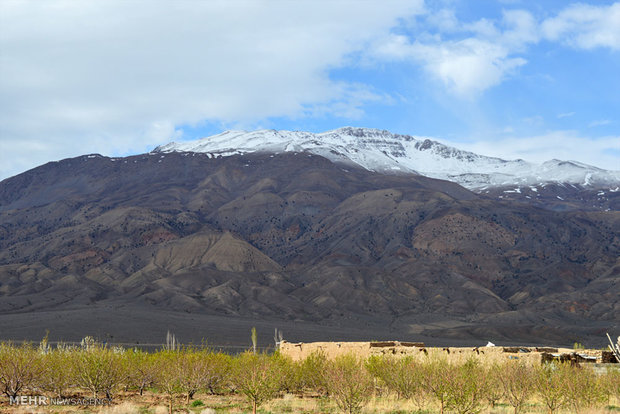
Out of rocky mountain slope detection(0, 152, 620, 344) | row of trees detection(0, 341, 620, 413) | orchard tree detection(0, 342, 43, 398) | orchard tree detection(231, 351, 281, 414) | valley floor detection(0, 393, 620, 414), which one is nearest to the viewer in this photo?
row of trees detection(0, 341, 620, 413)

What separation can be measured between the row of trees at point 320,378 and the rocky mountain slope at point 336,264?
202ft

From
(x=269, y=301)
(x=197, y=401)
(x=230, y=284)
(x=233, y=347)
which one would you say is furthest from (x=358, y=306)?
(x=197, y=401)

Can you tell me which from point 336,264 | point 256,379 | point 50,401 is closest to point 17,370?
point 50,401

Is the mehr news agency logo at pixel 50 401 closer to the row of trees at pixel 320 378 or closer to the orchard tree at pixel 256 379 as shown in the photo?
the row of trees at pixel 320 378

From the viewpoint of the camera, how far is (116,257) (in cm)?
15238

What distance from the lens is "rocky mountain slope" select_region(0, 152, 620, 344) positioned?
115 metres

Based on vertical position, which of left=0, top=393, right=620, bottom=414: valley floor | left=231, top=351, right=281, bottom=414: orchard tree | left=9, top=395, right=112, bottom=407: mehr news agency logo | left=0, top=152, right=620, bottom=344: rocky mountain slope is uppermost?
left=0, top=152, right=620, bottom=344: rocky mountain slope

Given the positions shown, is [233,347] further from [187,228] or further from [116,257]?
[187,228]

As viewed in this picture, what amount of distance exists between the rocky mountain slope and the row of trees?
2429 inches

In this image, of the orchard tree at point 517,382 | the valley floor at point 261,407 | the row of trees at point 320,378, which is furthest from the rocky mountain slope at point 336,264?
the orchard tree at point 517,382

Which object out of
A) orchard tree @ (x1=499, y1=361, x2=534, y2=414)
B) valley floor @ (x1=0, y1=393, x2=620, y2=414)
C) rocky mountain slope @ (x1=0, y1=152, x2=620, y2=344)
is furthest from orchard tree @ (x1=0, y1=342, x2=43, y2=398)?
rocky mountain slope @ (x1=0, y1=152, x2=620, y2=344)

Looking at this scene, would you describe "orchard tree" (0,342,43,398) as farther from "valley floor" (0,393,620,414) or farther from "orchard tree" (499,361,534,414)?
"orchard tree" (499,361,534,414)

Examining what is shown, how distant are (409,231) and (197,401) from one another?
140170mm

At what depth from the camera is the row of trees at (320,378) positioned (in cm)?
2441
